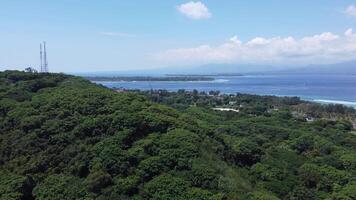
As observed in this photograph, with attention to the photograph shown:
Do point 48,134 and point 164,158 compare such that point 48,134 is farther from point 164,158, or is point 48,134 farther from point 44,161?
point 164,158

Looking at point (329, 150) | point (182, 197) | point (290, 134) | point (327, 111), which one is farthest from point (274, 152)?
point (327, 111)

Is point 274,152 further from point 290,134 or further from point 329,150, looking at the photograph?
point 290,134

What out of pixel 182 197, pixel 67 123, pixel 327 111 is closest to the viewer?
pixel 182 197

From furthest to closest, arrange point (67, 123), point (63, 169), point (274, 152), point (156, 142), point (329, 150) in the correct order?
point (329, 150) < point (274, 152) < point (67, 123) < point (156, 142) < point (63, 169)

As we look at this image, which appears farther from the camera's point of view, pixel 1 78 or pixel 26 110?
pixel 1 78

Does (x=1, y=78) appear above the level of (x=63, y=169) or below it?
above

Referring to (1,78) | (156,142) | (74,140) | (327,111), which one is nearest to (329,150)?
(156,142)
